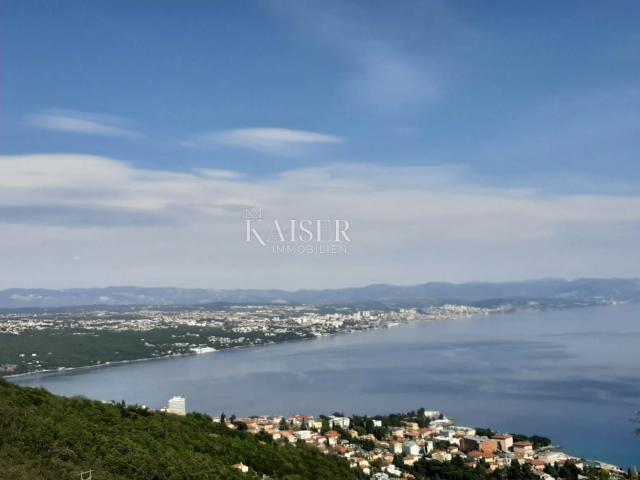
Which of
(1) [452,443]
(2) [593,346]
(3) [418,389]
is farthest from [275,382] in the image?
(2) [593,346]

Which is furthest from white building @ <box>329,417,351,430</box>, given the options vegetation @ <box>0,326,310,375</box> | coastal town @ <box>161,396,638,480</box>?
vegetation @ <box>0,326,310,375</box>

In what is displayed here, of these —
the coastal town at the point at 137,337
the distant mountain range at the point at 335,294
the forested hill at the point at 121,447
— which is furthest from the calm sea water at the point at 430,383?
the distant mountain range at the point at 335,294

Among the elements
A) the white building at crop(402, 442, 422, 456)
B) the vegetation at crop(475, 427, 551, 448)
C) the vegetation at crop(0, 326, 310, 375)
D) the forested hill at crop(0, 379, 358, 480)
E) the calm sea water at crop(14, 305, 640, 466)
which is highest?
the forested hill at crop(0, 379, 358, 480)

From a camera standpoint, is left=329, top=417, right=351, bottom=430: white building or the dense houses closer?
the dense houses

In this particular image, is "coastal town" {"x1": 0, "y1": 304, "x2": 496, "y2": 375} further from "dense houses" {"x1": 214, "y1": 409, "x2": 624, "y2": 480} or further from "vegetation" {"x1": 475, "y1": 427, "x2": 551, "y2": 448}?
"vegetation" {"x1": 475, "y1": 427, "x2": 551, "y2": 448}

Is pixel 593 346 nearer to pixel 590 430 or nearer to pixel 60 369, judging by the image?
pixel 590 430

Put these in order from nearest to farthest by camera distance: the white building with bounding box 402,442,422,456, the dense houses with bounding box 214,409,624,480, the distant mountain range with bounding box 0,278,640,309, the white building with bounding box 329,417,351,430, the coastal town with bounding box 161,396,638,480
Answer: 1. the coastal town with bounding box 161,396,638,480
2. the dense houses with bounding box 214,409,624,480
3. the white building with bounding box 402,442,422,456
4. the white building with bounding box 329,417,351,430
5. the distant mountain range with bounding box 0,278,640,309
